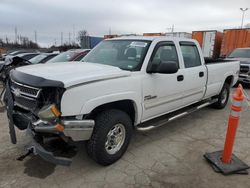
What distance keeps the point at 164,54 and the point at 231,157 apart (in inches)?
79.6

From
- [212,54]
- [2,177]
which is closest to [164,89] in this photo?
[2,177]

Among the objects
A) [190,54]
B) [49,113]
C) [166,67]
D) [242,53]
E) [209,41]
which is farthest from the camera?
[209,41]

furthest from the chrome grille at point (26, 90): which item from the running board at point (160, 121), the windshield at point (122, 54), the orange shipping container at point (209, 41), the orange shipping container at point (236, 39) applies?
the orange shipping container at point (209, 41)

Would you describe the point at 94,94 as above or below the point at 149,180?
above

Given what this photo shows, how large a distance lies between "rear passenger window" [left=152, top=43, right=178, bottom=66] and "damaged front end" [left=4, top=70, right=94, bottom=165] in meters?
1.68

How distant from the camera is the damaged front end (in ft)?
8.48

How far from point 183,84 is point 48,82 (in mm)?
2653

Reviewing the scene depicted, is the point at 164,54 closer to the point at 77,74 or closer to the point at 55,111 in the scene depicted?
the point at 77,74

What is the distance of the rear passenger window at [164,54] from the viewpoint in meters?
3.81

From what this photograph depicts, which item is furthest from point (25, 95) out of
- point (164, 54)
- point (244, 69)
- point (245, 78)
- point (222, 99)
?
point (244, 69)

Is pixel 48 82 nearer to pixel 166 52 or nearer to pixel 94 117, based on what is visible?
pixel 94 117

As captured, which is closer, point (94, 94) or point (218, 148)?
point (94, 94)

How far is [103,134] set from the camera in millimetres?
3018

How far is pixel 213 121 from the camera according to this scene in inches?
214
